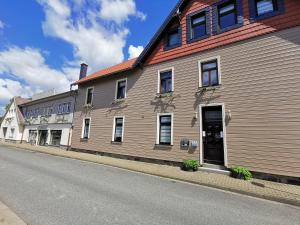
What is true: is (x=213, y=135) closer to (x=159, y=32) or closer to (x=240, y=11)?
(x=240, y=11)

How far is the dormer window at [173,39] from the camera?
→ 43.7 ft

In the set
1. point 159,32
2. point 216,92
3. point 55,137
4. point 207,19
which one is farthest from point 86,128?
point 207,19

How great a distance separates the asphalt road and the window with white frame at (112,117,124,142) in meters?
7.24

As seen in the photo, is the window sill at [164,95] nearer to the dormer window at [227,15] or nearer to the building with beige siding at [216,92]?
the building with beige siding at [216,92]

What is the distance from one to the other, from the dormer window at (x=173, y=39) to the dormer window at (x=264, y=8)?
4.37 metres

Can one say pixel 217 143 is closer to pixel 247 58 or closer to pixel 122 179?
pixel 247 58

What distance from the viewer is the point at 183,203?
5.88 metres

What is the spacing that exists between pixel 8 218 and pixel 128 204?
2730 mm

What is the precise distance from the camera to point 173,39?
13898 mm

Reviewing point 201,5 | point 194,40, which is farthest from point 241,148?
point 201,5

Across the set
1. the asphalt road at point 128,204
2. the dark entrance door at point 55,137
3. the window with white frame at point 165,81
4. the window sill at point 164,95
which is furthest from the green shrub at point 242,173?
the dark entrance door at point 55,137

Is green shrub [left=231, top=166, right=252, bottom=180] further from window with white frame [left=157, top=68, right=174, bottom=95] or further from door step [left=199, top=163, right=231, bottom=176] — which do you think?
window with white frame [left=157, top=68, right=174, bottom=95]

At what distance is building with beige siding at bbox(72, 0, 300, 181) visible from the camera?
9133 mm

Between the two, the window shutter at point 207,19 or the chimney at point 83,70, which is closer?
the window shutter at point 207,19
